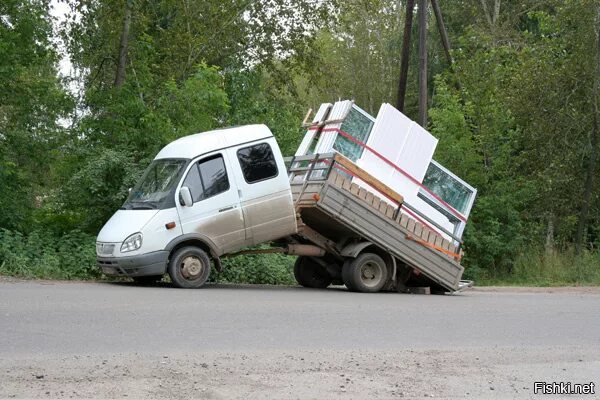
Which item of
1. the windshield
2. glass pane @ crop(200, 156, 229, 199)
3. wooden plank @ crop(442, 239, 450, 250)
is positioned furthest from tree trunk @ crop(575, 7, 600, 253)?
the windshield

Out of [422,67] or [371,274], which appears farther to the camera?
[422,67]

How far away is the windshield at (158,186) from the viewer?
581 inches

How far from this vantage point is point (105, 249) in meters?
14.7

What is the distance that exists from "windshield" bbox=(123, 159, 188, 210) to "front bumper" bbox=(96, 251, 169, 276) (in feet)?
2.76

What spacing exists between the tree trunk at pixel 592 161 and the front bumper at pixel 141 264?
14969 millimetres

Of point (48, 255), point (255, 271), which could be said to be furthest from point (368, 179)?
point (48, 255)

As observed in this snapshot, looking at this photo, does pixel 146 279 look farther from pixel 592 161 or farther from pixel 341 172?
pixel 592 161

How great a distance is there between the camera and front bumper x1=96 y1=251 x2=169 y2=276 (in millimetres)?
14320

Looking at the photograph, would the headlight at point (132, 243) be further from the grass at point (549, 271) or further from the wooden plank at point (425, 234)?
the grass at point (549, 271)

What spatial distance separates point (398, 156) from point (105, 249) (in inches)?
216

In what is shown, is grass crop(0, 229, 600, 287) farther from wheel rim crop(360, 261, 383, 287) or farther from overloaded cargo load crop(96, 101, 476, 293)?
wheel rim crop(360, 261, 383, 287)

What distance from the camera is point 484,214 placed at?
25906mm

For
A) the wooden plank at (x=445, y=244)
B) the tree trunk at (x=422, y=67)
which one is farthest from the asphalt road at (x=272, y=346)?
the tree trunk at (x=422, y=67)

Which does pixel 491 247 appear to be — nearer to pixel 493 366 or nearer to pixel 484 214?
pixel 484 214
